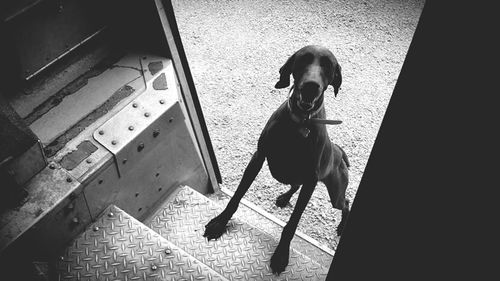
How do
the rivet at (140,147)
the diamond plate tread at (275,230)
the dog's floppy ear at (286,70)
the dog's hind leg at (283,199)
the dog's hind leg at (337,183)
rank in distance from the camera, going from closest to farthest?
the dog's floppy ear at (286,70), the rivet at (140,147), the dog's hind leg at (337,183), the diamond plate tread at (275,230), the dog's hind leg at (283,199)

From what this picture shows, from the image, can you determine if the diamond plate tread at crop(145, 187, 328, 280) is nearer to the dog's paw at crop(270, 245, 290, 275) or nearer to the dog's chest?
the dog's paw at crop(270, 245, 290, 275)

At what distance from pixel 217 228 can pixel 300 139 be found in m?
0.89

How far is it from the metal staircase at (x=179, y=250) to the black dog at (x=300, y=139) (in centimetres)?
10

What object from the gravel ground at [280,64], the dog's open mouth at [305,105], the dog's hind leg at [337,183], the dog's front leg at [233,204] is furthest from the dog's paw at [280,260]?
the dog's open mouth at [305,105]

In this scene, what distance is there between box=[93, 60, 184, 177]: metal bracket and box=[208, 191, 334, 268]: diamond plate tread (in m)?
0.85

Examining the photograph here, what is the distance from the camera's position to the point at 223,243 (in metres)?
2.75

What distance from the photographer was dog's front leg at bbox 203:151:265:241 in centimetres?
264

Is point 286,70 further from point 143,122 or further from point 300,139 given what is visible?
point 143,122

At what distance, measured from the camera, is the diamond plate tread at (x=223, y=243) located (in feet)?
8.66

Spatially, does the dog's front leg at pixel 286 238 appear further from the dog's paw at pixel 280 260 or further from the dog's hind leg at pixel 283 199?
the dog's hind leg at pixel 283 199

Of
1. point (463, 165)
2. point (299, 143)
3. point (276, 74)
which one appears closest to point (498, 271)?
point (463, 165)

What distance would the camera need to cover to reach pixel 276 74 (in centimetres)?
447

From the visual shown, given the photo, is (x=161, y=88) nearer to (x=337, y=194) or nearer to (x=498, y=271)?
(x=337, y=194)

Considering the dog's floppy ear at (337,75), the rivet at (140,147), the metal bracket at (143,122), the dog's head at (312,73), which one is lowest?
the rivet at (140,147)
